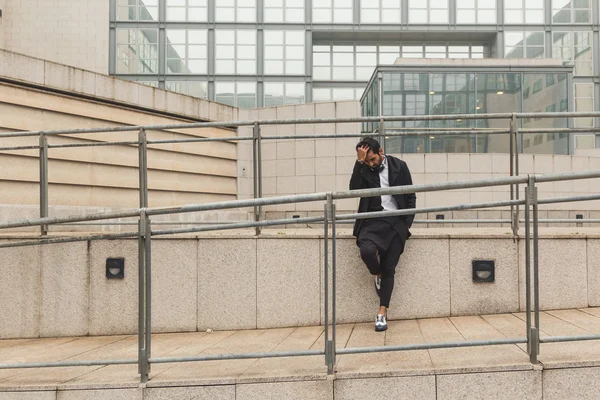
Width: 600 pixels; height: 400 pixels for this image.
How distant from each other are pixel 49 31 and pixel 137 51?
4376 millimetres

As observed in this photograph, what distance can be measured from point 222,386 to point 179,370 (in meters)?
0.51

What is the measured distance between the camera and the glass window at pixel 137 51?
88.5 feet

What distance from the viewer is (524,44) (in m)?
28.1

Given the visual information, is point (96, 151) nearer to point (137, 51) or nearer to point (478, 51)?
point (137, 51)

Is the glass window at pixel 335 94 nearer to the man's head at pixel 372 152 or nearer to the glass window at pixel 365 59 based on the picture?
the glass window at pixel 365 59

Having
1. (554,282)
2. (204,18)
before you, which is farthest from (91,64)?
(554,282)

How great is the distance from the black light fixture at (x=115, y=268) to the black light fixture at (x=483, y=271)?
3.61 metres

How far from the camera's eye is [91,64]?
2502 cm

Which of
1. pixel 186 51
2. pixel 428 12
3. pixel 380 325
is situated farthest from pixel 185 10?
pixel 380 325

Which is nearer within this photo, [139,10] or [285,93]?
[139,10]

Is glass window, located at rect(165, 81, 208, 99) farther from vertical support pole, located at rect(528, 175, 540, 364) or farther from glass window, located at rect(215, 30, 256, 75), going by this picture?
vertical support pole, located at rect(528, 175, 540, 364)

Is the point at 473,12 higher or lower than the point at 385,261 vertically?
higher

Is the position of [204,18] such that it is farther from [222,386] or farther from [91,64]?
[222,386]

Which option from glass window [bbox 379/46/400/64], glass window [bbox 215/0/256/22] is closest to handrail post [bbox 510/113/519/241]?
glass window [bbox 215/0/256/22]
